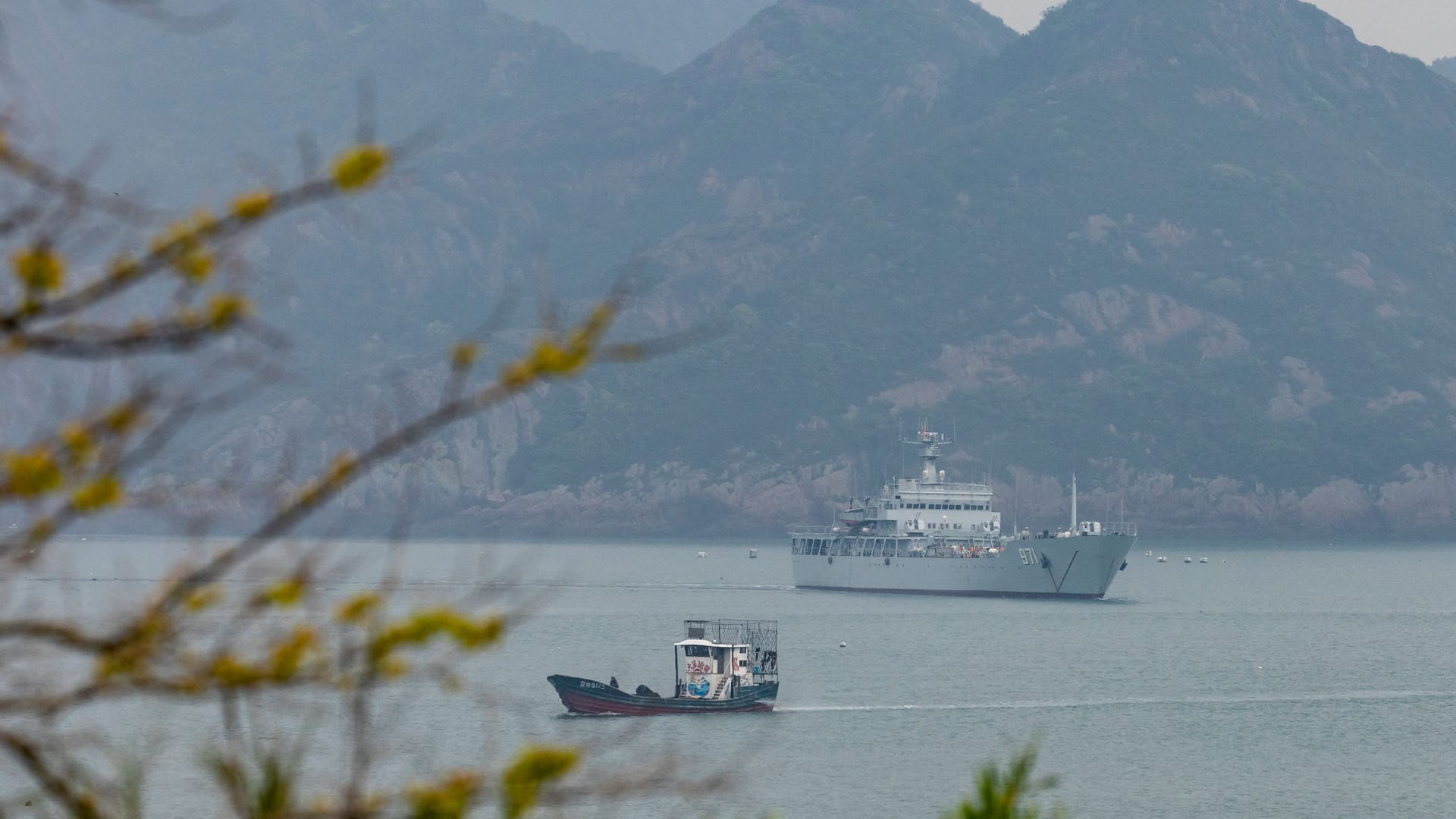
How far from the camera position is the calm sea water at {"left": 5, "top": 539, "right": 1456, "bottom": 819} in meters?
49.0

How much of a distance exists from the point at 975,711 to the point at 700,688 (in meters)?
9.77

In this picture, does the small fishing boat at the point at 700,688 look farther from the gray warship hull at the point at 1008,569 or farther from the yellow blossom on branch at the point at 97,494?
the gray warship hull at the point at 1008,569

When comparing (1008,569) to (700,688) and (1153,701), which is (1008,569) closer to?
(1153,701)

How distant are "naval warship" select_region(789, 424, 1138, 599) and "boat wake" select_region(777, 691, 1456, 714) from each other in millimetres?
41137

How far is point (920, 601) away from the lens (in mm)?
126312

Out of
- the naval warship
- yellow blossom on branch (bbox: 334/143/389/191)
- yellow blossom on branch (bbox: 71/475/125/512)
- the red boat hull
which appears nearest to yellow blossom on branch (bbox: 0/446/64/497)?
yellow blossom on branch (bbox: 71/475/125/512)

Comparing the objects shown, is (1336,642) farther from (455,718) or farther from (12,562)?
(12,562)

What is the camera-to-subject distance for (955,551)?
12569 centimetres

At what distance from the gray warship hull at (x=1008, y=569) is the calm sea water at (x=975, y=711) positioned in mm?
1494

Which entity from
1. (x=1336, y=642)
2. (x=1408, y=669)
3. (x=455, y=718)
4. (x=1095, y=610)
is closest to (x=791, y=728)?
(x=455, y=718)

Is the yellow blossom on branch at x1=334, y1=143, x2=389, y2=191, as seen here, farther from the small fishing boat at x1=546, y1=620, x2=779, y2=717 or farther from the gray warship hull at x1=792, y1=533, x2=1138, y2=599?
the gray warship hull at x1=792, y1=533, x2=1138, y2=599

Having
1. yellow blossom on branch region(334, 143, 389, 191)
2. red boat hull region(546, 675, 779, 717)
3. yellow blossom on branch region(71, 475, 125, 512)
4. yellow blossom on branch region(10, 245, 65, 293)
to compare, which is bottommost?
red boat hull region(546, 675, 779, 717)

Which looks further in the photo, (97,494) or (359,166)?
(359,166)

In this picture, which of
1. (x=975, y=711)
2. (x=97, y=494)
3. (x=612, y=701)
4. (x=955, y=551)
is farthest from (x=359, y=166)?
(x=955, y=551)
